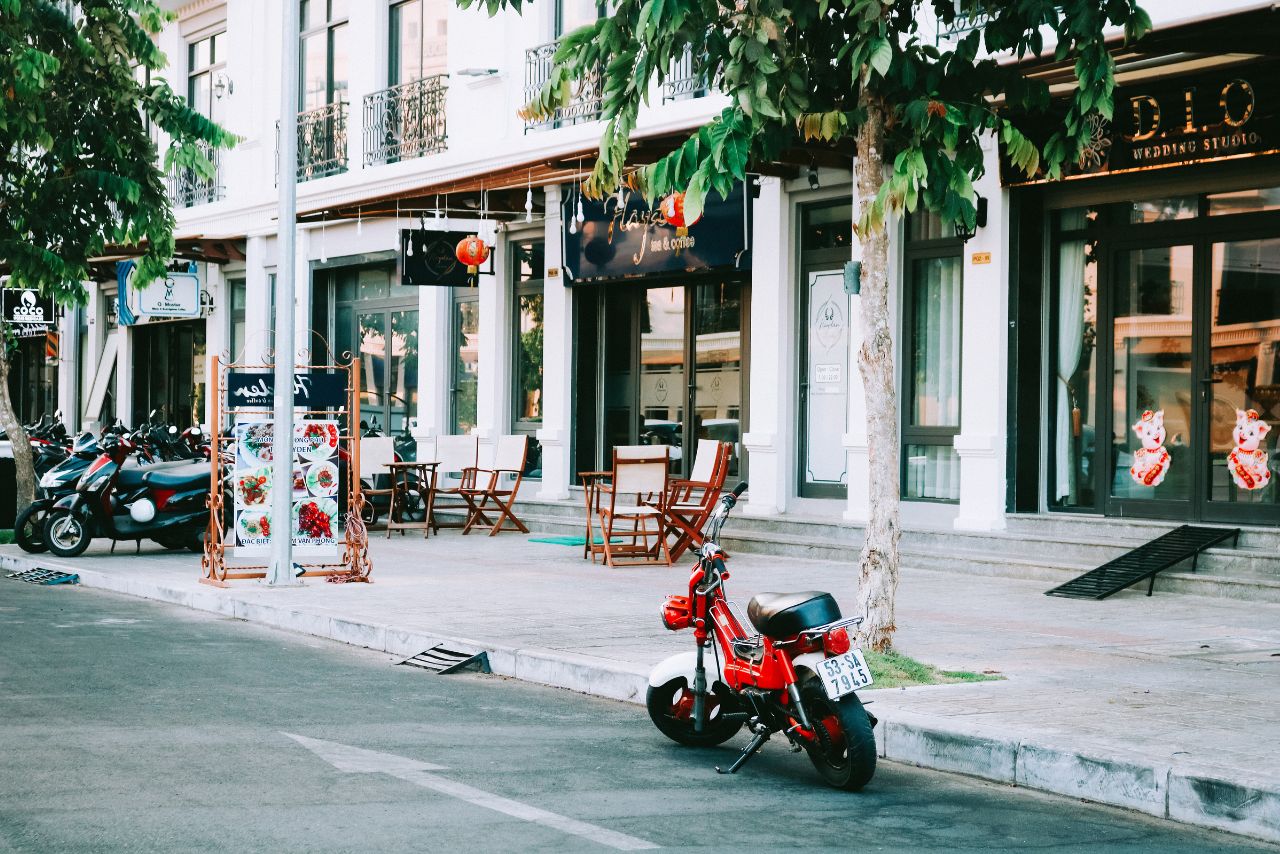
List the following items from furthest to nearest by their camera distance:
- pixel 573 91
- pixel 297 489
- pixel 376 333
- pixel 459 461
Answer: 1. pixel 376 333
2. pixel 459 461
3. pixel 573 91
4. pixel 297 489

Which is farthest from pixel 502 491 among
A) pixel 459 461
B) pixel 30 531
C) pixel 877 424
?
pixel 877 424

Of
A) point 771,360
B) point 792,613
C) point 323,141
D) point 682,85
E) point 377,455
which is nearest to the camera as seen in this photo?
point 792,613

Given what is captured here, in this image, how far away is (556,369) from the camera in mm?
18906

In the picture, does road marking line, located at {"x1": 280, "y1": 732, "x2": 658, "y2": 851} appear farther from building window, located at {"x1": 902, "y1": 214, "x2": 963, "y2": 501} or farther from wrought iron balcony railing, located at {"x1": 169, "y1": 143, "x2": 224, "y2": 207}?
wrought iron balcony railing, located at {"x1": 169, "y1": 143, "x2": 224, "y2": 207}

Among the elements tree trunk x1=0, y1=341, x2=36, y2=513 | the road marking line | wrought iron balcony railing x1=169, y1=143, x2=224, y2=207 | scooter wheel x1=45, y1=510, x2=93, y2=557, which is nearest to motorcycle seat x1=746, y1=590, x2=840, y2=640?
the road marking line

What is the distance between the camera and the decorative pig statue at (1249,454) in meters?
12.5

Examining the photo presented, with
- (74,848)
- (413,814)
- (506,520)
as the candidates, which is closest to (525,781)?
(413,814)

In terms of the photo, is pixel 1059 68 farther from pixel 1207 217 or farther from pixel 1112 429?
pixel 1112 429

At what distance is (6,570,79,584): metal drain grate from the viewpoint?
1390 centimetres

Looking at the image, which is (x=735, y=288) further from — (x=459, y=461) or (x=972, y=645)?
(x=972, y=645)

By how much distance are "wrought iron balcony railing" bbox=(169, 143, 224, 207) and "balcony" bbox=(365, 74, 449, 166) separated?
16.1 ft

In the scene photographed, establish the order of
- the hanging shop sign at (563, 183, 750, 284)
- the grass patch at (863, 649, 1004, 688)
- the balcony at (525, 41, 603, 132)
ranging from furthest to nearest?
the balcony at (525, 41, 603, 132), the hanging shop sign at (563, 183, 750, 284), the grass patch at (863, 649, 1004, 688)

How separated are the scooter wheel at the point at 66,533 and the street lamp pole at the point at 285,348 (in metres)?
3.65

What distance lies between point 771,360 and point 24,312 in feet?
43.6
